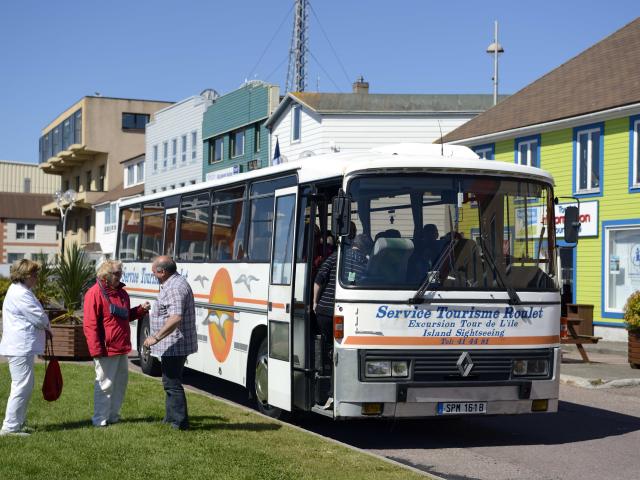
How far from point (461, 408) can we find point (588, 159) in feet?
56.2

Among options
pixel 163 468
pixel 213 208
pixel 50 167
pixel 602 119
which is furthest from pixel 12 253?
pixel 163 468

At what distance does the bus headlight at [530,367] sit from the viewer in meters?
10.4

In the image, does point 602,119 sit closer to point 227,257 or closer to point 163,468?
point 227,257

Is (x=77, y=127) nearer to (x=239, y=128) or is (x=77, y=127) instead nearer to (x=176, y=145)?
(x=176, y=145)

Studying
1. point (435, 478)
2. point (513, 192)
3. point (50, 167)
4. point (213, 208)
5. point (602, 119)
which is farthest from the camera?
point (50, 167)

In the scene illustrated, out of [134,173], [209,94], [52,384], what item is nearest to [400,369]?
[52,384]

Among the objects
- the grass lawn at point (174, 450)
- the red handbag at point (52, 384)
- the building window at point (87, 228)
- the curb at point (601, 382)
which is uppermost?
the building window at point (87, 228)

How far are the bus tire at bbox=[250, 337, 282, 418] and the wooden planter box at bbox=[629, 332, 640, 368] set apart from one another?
8.53 m

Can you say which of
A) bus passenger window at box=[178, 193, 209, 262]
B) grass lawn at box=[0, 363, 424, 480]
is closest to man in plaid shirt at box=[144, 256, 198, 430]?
grass lawn at box=[0, 363, 424, 480]

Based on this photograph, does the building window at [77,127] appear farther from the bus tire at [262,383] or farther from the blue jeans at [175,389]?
the blue jeans at [175,389]

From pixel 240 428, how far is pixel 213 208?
477 centimetres

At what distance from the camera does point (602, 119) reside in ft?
82.2

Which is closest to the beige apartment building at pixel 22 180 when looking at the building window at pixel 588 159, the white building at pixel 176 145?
the white building at pixel 176 145

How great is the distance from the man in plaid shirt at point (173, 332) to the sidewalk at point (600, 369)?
807 cm
